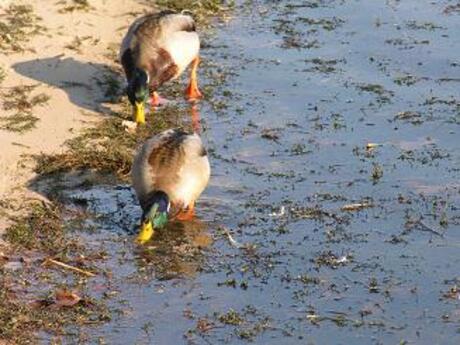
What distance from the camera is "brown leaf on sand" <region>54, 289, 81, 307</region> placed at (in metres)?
5.99

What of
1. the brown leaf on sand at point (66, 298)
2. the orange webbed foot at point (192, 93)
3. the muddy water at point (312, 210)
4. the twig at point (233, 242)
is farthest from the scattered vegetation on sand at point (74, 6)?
the brown leaf on sand at point (66, 298)

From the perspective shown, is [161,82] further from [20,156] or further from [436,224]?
[436,224]

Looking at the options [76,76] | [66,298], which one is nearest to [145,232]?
[66,298]

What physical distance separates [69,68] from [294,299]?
4.96m

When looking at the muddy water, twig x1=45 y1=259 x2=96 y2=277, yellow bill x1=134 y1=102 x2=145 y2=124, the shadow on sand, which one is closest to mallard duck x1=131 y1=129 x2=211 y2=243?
the muddy water

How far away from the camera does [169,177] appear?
720 cm

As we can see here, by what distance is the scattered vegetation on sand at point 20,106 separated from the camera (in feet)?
28.9

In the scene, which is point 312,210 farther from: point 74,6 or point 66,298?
point 74,6

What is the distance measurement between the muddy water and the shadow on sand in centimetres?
105

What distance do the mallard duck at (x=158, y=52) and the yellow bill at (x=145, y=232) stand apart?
2477 millimetres

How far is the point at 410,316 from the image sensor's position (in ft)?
19.5

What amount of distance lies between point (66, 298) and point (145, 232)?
2.94 ft

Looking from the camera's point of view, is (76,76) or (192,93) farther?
(76,76)

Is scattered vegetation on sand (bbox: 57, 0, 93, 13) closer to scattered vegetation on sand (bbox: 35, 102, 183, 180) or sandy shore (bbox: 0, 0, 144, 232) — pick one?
sandy shore (bbox: 0, 0, 144, 232)
